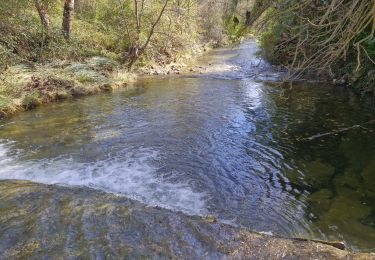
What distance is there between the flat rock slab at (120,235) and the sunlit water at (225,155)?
1.29 feet

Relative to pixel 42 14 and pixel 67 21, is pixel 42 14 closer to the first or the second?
pixel 42 14

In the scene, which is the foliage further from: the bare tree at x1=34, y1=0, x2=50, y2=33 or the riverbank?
the bare tree at x1=34, y1=0, x2=50, y2=33

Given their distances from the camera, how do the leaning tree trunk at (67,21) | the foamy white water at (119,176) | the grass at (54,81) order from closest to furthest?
the foamy white water at (119,176), the grass at (54,81), the leaning tree trunk at (67,21)

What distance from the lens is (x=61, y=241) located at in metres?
3.43

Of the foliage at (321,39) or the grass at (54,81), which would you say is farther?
the grass at (54,81)

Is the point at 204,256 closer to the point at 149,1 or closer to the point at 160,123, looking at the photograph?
the point at 160,123

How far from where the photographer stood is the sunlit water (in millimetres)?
4133

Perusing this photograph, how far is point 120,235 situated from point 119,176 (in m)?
1.66

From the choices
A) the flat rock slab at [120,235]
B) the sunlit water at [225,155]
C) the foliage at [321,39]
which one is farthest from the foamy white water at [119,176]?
the foliage at [321,39]

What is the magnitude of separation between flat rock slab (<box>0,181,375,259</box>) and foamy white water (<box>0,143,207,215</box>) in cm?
35

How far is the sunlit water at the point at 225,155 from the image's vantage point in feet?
13.6

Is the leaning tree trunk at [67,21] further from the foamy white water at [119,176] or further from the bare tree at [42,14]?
the foamy white water at [119,176]

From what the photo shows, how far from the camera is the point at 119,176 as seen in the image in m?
5.11

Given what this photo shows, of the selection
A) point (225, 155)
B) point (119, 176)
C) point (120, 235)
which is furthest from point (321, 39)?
point (120, 235)
